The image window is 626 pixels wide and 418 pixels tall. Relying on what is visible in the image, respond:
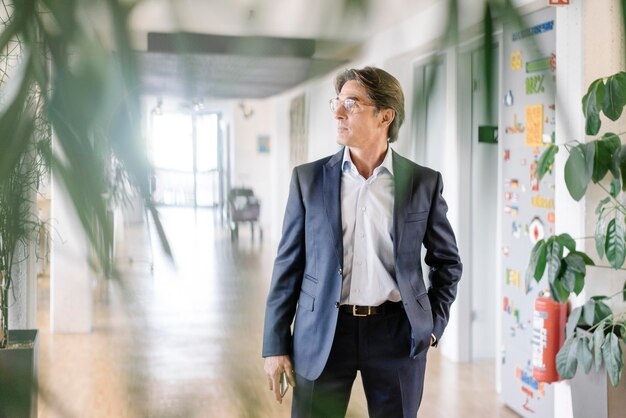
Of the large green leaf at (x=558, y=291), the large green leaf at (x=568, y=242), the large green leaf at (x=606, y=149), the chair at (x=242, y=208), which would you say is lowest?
the large green leaf at (x=558, y=291)

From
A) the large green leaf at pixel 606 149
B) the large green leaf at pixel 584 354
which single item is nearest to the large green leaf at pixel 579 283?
the large green leaf at pixel 584 354

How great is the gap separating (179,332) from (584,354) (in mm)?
2864

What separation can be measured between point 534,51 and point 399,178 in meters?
0.07

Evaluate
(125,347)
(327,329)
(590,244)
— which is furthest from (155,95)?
(590,244)

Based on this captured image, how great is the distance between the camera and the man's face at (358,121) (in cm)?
39

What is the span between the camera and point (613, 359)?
111 inches

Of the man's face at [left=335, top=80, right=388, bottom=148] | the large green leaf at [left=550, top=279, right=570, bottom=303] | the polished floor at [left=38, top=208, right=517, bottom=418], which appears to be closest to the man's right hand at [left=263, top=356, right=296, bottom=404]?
the polished floor at [left=38, top=208, right=517, bottom=418]

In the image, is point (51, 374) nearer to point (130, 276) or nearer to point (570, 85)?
point (130, 276)

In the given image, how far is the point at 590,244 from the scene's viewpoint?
126 inches

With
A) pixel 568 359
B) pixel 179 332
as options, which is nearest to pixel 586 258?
pixel 568 359

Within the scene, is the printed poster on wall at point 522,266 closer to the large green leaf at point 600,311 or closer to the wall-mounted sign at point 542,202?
the wall-mounted sign at point 542,202

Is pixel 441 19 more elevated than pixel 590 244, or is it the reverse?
pixel 441 19

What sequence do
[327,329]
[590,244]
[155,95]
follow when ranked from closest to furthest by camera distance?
[155,95], [327,329], [590,244]

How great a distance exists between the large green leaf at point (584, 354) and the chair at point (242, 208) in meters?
2.84
